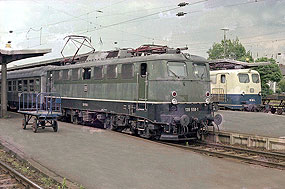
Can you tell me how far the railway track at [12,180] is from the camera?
735 centimetres

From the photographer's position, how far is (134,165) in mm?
8734

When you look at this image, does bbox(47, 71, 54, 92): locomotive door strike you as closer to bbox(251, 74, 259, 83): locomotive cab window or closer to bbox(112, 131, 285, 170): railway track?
bbox(112, 131, 285, 170): railway track

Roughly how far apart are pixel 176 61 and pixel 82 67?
6432 millimetres

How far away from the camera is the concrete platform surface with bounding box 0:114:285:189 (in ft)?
24.1

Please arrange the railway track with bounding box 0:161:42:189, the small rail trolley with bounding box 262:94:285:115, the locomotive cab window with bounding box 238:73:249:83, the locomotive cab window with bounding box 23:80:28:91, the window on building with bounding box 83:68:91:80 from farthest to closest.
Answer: the locomotive cab window with bounding box 238:73:249:83 < the locomotive cab window with bounding box 23:80:28:91 < the small rail trolley with bounding box 262:94:285:115 < the window on building with bounding box 83:68:91:80 < the railway track with bounding box 0:161:42:189

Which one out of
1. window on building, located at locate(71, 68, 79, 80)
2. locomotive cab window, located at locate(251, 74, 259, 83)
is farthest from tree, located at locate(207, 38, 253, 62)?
window on building, located at locate(71, 68, 79, 80)

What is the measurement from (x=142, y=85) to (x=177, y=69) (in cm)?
161

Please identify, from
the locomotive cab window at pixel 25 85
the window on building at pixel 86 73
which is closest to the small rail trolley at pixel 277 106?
the window on building at pixel 86 73

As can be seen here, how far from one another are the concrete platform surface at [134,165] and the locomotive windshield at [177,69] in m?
3.07

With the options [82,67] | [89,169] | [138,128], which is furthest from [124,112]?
[89,169]

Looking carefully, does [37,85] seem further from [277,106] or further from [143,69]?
[277,106]

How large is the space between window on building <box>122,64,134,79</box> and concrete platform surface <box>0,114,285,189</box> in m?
2.90

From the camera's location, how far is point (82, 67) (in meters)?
17.5

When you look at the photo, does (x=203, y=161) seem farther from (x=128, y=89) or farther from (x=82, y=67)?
(x=82, y=67)
